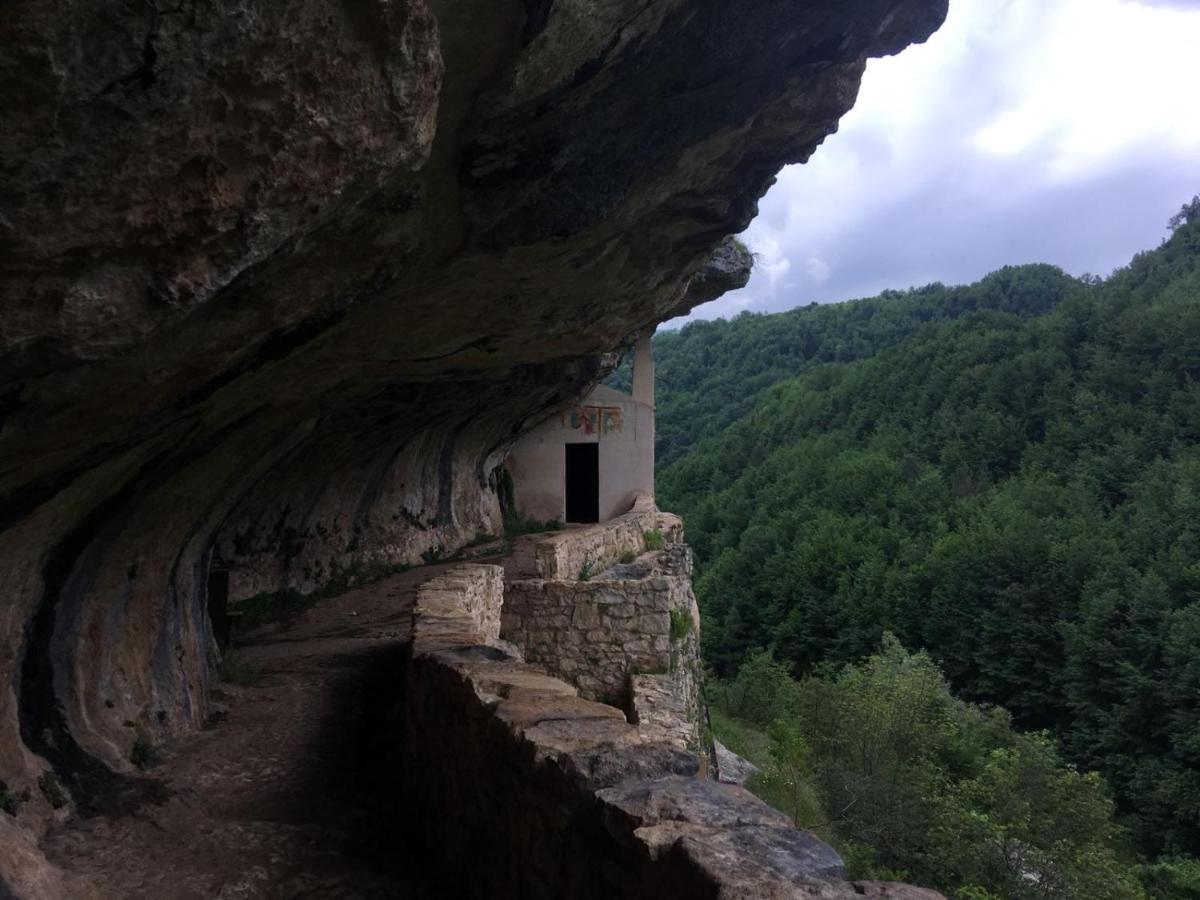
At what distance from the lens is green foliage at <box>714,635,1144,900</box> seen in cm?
1345

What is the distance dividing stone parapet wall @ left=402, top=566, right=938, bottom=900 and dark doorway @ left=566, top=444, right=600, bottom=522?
15.3 m

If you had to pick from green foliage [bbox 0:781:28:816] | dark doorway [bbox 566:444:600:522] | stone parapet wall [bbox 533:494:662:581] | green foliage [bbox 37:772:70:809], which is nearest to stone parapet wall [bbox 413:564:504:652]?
green foliage [bbox 37:772:70:809]

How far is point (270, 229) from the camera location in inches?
109

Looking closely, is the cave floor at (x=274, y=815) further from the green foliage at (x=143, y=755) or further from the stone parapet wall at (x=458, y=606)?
the stone parapet wall at (x=458, y=606)

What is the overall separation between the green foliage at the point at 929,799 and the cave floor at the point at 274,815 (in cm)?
685

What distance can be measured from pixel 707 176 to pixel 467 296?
1.45 meters

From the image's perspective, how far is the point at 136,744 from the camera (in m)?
4.57

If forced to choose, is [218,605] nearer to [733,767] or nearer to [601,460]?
[733,767]

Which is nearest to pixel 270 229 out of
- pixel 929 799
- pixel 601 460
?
pixel 601 460

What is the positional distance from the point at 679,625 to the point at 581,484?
39.8 ft

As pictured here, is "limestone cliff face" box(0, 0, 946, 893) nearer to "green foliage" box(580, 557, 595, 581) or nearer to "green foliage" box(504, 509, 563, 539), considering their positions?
"green foliage" box(580, 557, 595, 581)

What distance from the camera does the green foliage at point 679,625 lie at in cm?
804

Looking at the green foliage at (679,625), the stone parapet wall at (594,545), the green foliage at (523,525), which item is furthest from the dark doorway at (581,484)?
the green foliage at (679,625)

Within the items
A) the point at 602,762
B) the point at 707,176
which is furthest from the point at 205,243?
the point at 707,176
